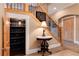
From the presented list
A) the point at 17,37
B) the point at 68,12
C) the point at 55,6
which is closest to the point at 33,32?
the point at 17,37

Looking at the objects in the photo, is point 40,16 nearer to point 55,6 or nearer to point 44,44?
point 55,6

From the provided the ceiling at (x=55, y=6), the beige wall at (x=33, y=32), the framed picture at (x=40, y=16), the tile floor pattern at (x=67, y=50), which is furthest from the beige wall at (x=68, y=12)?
the tile floor pattern at (x=67, y=50)

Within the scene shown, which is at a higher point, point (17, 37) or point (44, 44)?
point (17, 37)

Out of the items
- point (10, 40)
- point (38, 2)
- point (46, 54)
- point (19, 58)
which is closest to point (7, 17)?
point (10, 40)

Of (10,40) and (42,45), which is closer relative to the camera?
(10,40)

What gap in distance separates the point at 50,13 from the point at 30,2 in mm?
381

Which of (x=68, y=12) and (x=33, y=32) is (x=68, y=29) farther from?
(x=33, y=32)

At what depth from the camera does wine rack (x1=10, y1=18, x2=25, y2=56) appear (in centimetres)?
191

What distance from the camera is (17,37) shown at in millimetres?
1961

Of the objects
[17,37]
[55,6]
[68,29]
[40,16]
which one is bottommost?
[17,37]

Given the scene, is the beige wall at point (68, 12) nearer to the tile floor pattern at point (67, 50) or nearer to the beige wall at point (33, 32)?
the beige wall at point (33, 32)

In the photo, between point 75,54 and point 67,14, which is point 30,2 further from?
point 75,54

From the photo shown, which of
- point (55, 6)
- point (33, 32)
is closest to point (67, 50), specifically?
point (33, 32)

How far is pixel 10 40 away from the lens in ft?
6.25
